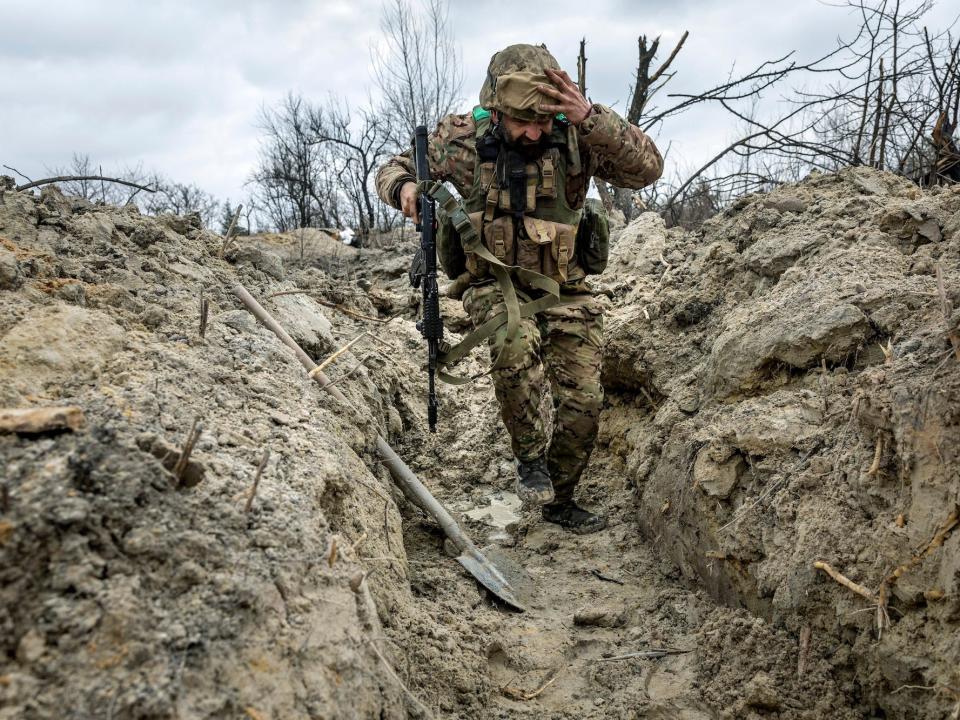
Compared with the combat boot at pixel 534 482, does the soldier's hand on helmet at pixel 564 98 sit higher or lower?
higher

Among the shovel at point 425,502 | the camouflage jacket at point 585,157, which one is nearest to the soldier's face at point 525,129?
the camouflage jacket at point 585,157

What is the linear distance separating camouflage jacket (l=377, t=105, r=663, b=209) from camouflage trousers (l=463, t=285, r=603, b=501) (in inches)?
23.1

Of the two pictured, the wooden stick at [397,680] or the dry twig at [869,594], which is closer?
the wooden stick at [397,680]

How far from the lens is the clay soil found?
1.37 metres

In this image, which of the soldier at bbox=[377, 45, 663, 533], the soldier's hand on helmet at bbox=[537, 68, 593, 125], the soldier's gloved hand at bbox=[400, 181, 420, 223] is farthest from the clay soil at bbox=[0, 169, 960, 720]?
the soldier's hand on helmet at bbox=[537, 68, 593, 125]

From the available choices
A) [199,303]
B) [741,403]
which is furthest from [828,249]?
[199,303]

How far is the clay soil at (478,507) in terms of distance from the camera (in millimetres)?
1370

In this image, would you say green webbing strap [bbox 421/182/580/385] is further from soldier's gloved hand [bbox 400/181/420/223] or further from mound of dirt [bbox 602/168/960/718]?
mound of dirt [bbox 602/168/960/718]

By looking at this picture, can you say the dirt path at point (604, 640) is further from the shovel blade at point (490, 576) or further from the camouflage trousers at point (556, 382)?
the camouflage trousers at point (556, 382)

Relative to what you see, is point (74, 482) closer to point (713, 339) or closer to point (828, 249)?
point (713, 339)

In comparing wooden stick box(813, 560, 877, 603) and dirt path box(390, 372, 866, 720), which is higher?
wooden stick box(813, 560, 877, 603)

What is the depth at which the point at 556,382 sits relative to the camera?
367 centimetres

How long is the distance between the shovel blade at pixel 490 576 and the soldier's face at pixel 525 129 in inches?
75.0

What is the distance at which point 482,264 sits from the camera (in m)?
3.61
